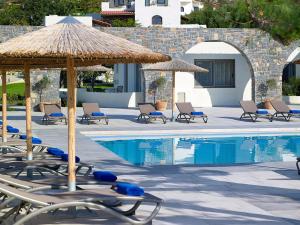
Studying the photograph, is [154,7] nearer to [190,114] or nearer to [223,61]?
[223,61]

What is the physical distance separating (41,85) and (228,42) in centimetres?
885

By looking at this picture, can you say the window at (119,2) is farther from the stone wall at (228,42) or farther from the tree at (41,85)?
the tree at (41,85)

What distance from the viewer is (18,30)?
82.8ft

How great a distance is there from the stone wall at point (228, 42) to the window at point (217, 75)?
6.15ft

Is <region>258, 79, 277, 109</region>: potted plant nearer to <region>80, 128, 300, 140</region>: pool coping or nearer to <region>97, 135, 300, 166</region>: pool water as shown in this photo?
<region>80, 128, 300, 140</region>: pool coping

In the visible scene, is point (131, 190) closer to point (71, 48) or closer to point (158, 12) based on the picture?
point (71, 48)

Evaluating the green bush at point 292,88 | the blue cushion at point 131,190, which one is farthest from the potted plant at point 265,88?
the blue cushion at point 131,190

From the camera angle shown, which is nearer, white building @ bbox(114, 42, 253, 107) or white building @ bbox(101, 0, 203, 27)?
white building @ bbox(114, 42, 253, 107)

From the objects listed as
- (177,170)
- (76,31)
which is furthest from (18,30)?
(76,31)

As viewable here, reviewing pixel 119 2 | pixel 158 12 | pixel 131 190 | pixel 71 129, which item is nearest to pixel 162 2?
pixel 158 12

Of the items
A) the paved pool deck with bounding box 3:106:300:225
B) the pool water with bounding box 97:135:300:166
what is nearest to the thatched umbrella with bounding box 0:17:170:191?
the paved pool deck with bounding box 3:106:300:225

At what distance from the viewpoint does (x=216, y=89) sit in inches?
1158

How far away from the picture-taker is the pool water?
1537cm

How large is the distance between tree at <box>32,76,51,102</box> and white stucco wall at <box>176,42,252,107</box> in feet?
21.5
